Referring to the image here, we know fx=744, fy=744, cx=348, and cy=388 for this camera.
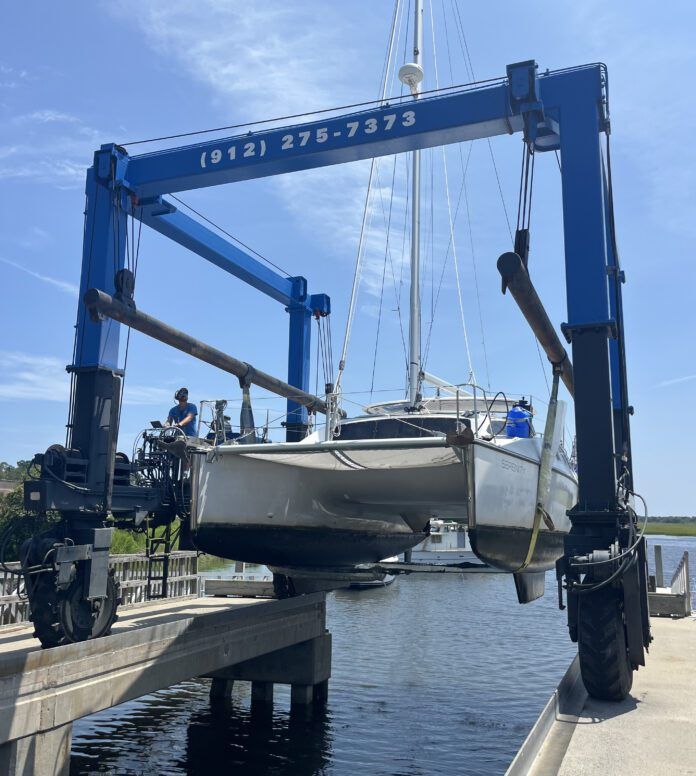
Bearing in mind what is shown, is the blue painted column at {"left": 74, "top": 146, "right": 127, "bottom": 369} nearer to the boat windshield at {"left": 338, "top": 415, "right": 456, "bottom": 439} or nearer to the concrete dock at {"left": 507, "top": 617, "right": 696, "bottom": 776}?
the boat windshield at {"left": 338, "top": 415, "right": 456, "bottom": 439}

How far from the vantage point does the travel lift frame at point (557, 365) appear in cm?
595

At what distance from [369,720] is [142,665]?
361cm

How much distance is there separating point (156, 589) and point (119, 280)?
5.51 m

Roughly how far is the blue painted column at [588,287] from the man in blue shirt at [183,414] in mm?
4482

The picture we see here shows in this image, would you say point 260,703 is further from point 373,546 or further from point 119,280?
point 119,280

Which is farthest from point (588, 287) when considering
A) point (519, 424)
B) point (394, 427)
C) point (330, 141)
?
point (330, 141)

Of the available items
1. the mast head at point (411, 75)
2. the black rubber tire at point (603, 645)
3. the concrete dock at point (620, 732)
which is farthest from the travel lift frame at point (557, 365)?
the mast head at point (411, 75)

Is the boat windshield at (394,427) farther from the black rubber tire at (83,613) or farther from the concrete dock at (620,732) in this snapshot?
the black rubber tire at (83,613)

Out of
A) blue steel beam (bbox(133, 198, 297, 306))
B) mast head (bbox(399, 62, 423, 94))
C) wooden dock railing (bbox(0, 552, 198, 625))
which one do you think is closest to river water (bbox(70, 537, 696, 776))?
wooden dock railing (bbox(0, 552, 198, 625))

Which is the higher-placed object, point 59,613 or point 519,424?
point 519,424

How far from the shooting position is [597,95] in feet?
23.5

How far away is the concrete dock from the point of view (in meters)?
4.39

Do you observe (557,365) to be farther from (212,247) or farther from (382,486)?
(212,247)

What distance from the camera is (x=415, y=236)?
1318cm
